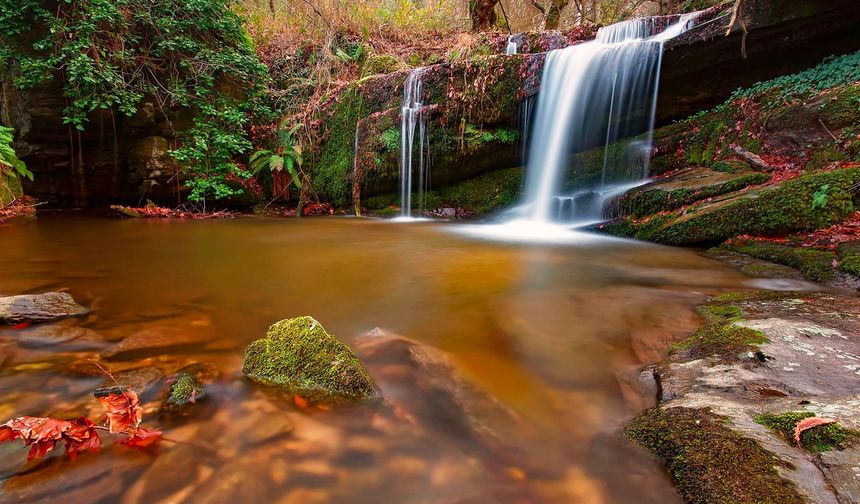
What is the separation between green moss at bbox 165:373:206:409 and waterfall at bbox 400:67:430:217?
768 cm

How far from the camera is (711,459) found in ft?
4.59

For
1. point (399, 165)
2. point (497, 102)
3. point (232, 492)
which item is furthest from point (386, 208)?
point (232, 492)

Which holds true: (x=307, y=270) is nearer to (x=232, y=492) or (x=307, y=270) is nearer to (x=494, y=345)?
(x=494, y=345)

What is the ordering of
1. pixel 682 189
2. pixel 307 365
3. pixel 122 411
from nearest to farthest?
pixel 122 411 < pixel 307 365 < pixel 682 189

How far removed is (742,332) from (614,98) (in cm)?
658

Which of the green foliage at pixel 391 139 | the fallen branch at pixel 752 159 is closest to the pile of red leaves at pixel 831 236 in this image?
the fallen branch at pixel 752 159

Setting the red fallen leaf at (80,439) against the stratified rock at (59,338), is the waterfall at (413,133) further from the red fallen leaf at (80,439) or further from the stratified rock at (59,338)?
the red fallen leaf at (80,439)

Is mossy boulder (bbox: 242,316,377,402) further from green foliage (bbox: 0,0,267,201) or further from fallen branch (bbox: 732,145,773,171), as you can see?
green foliage (bbox: 0,0,267,201)

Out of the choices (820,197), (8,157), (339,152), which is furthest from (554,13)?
(8,157)

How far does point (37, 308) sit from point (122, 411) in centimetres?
186

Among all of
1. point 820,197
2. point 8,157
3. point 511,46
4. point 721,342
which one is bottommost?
point 721,342

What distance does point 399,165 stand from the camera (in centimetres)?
935

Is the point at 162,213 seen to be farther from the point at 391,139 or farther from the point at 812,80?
the point at 812,80

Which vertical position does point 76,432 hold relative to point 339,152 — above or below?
below
